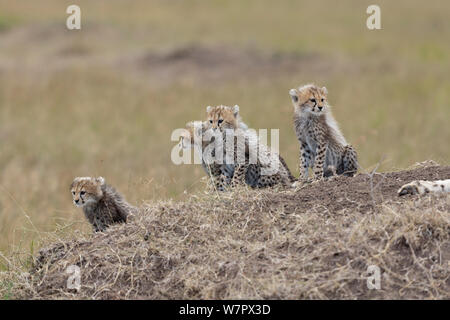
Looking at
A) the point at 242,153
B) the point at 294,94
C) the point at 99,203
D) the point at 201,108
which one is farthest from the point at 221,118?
the point at 201,108

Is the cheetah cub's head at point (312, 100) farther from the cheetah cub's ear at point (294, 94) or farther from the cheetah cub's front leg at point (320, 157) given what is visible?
the cheetah cub's front leg at point (320, 157)

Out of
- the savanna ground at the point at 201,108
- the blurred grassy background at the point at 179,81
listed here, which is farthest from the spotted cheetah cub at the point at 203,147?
the blurred grassy background at the point at 179,81

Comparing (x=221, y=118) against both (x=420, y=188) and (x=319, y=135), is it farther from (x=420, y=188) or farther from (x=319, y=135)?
(x=420, y=188)

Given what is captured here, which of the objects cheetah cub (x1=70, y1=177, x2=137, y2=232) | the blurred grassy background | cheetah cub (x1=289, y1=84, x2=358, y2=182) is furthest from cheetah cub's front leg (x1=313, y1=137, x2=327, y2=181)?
the blurred grassy background

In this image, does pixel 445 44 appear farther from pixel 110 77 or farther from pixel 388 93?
pixel 110 77

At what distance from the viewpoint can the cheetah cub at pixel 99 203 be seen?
7.31 m

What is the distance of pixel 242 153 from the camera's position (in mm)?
7348

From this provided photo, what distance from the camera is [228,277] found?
205 inches

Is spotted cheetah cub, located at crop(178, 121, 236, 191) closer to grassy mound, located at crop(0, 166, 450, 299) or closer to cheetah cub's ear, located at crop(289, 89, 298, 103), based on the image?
cheetah cub's ear, located at crop(289, 89, 298, 103)

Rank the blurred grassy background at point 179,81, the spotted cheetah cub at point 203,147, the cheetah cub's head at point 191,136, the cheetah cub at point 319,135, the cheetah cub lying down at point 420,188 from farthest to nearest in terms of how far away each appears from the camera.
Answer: the blurred grassy background at point 179,81, the cheetah cub's head at point 191,136, the spotted cheetah cub at point 203,147, the cheetah cub at point 319,135, the cheetah cub lying down at point 420,188

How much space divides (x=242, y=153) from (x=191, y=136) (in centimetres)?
60

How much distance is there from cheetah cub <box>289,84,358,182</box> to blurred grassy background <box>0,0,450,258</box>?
7.86 feet

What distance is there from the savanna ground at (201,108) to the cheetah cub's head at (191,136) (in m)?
0.43
